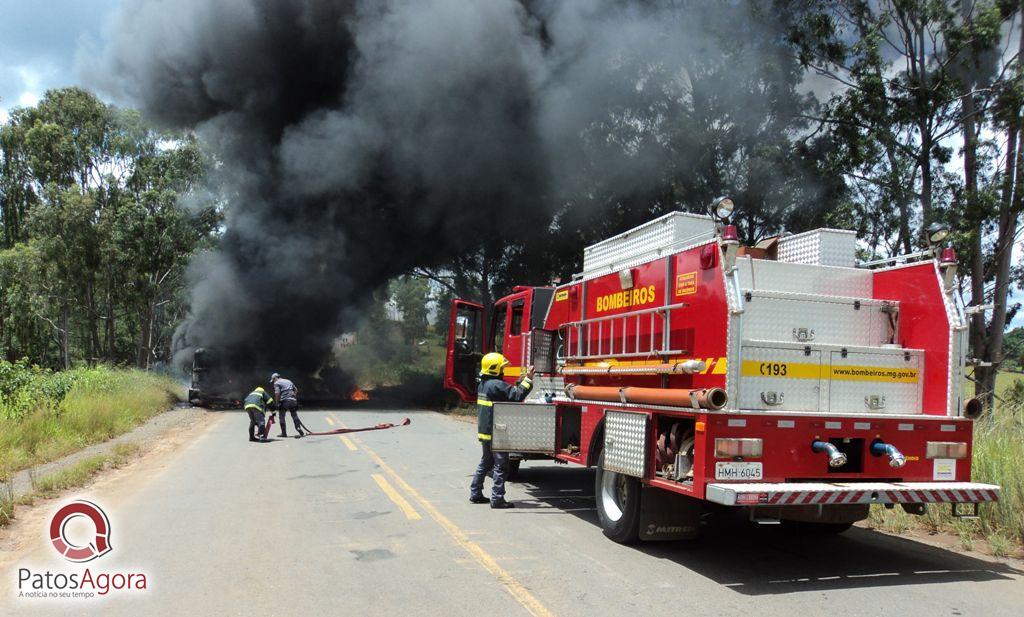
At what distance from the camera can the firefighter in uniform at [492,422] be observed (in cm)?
763

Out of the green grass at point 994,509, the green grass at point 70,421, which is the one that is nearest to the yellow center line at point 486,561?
the green grass at point 994,509

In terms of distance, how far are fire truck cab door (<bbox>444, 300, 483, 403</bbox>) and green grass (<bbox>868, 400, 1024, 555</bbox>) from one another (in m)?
6.57

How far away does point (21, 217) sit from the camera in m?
37.0

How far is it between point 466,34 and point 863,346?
21.2 m

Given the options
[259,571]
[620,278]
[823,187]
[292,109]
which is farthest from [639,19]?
[259,571]

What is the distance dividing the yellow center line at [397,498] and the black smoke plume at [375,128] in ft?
50.6

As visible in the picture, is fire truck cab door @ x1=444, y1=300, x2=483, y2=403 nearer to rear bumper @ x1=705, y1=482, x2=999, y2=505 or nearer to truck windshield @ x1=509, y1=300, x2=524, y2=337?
truck windshield @ x1=509, y1=300, x2=524, y2=337

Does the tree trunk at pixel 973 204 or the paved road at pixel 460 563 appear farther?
the tree trunk at pixel 973 204

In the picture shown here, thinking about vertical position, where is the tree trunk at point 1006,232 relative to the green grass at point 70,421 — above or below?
above

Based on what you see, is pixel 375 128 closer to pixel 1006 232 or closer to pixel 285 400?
pixel 285 400

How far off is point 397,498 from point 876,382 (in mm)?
4956

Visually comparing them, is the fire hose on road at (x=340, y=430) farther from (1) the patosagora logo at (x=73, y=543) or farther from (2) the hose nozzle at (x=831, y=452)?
(2) the hose nozzle at (x=831, y=452)

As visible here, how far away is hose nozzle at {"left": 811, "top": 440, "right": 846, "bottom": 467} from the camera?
5.20m

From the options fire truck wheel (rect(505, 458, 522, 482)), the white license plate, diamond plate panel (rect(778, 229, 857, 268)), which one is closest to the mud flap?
the white license plate
